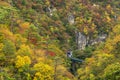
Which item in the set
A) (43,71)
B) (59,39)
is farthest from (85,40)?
(43,71)

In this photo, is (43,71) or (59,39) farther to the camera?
(59,39)

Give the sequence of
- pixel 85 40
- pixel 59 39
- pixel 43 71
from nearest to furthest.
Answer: pixel 43 71, pixel 59 39, pixel 85 40

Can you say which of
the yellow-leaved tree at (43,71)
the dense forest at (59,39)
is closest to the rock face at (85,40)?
the dense forest at (59,39)

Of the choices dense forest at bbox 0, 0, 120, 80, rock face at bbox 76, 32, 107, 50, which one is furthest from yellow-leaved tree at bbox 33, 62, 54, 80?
rock face at bbox 76, 32, 107, 50

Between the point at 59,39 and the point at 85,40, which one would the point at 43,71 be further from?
the point at 85,40

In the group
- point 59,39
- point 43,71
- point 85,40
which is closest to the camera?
point 43,71

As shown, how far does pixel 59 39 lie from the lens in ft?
215

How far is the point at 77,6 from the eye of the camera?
7388 cm

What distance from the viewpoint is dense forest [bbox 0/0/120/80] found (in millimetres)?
40375

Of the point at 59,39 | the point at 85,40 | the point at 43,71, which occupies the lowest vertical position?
the point at 85,40

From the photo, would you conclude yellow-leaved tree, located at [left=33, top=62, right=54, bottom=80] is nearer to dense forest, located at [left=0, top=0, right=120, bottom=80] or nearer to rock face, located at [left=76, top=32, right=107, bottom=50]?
dense forest, located at [left=0, top=0, right=120, bottom=80]

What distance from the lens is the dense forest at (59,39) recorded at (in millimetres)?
40375

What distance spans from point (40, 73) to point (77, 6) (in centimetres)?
3564

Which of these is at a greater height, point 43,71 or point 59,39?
point 43,71
